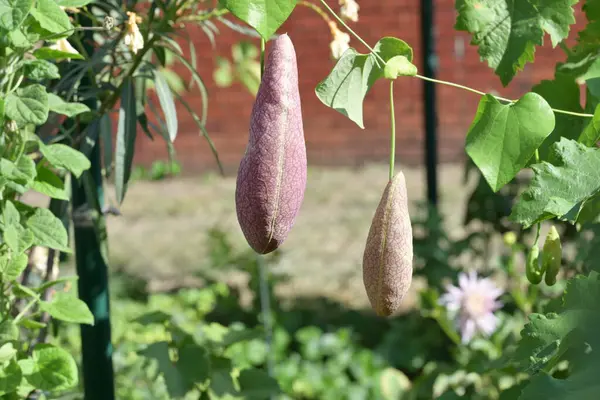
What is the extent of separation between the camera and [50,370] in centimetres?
100

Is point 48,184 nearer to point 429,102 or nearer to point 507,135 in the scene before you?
point 507,135

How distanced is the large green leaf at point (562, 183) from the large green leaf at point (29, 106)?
1.56ft

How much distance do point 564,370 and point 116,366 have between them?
4.44 ft

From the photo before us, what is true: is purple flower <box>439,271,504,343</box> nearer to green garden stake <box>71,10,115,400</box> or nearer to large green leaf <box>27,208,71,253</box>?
green garden stake <box>71,10,115,400</box>

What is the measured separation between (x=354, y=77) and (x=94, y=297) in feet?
2.05

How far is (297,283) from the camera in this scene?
138 inches

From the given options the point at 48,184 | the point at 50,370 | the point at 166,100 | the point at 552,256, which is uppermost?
the point at 166,100

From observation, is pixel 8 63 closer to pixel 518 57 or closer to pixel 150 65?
pixel 150 65

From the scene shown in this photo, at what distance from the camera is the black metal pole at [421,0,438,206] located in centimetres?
286

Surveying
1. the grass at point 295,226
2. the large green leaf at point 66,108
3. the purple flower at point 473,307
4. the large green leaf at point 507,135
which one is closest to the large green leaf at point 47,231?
the large green leaf at point 66,108

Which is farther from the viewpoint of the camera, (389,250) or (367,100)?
(367,100)

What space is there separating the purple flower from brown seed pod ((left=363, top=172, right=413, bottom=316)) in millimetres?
1417

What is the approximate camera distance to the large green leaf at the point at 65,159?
947mm

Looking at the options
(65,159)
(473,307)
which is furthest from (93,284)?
(473,307)
